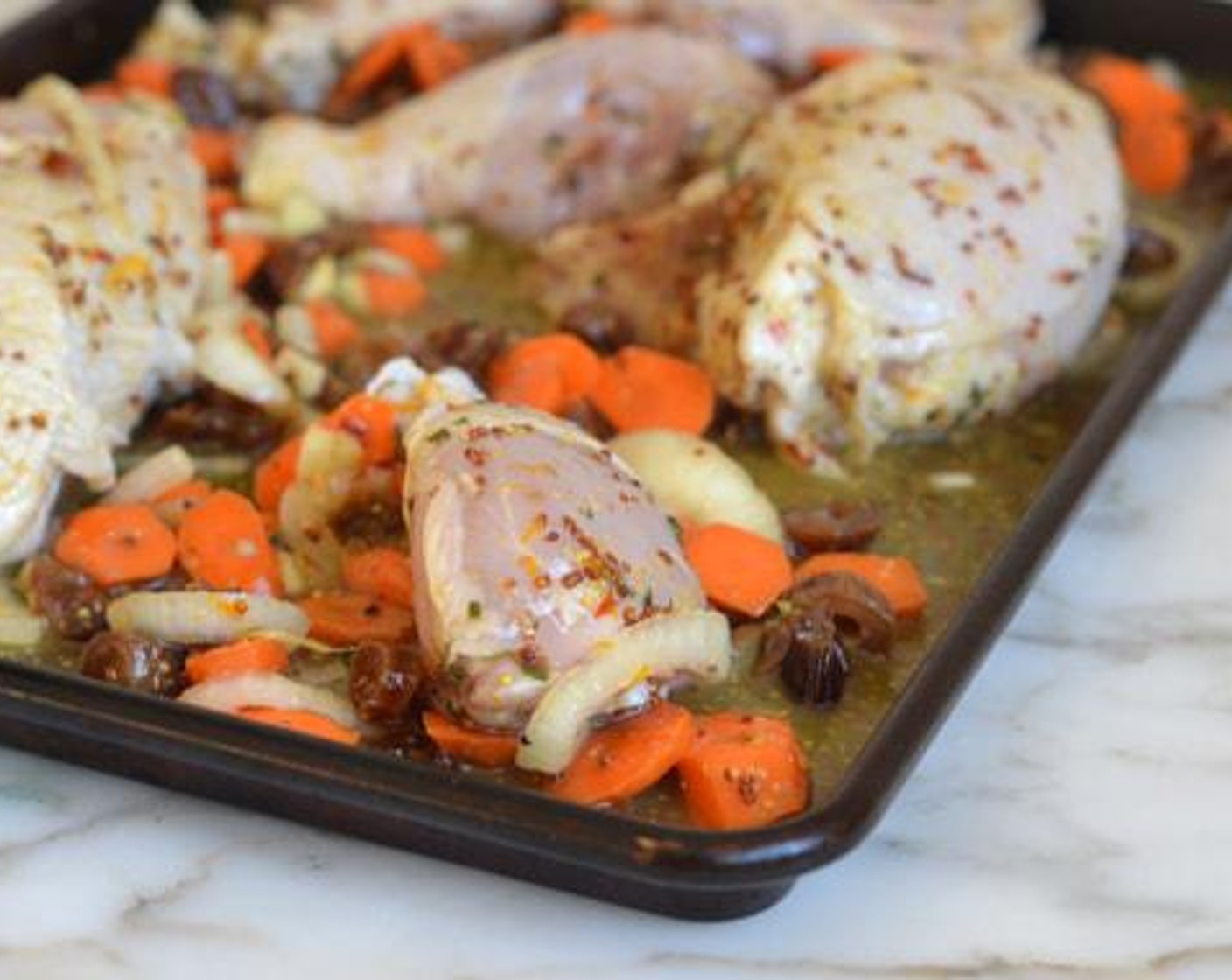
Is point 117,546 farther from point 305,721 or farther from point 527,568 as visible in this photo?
point 527,568

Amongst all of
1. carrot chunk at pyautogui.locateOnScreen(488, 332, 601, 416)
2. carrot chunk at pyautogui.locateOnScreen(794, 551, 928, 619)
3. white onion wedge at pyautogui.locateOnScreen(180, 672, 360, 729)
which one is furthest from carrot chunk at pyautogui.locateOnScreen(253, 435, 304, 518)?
carrot chunk at pyautogui.locateOnScreen(794, 551, 928, 619)

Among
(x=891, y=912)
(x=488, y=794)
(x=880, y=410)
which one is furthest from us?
(x=880, y=410)

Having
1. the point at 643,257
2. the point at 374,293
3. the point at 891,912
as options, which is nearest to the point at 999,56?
the point at 643,257

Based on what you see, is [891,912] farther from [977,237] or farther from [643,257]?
[643,257]

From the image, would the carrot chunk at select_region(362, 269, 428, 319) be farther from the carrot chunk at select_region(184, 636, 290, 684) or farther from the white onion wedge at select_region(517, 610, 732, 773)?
the white onion wedge at select_region(517, 610, 732, 773)

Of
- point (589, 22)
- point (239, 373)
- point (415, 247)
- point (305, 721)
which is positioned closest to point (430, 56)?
point (589, 22)
